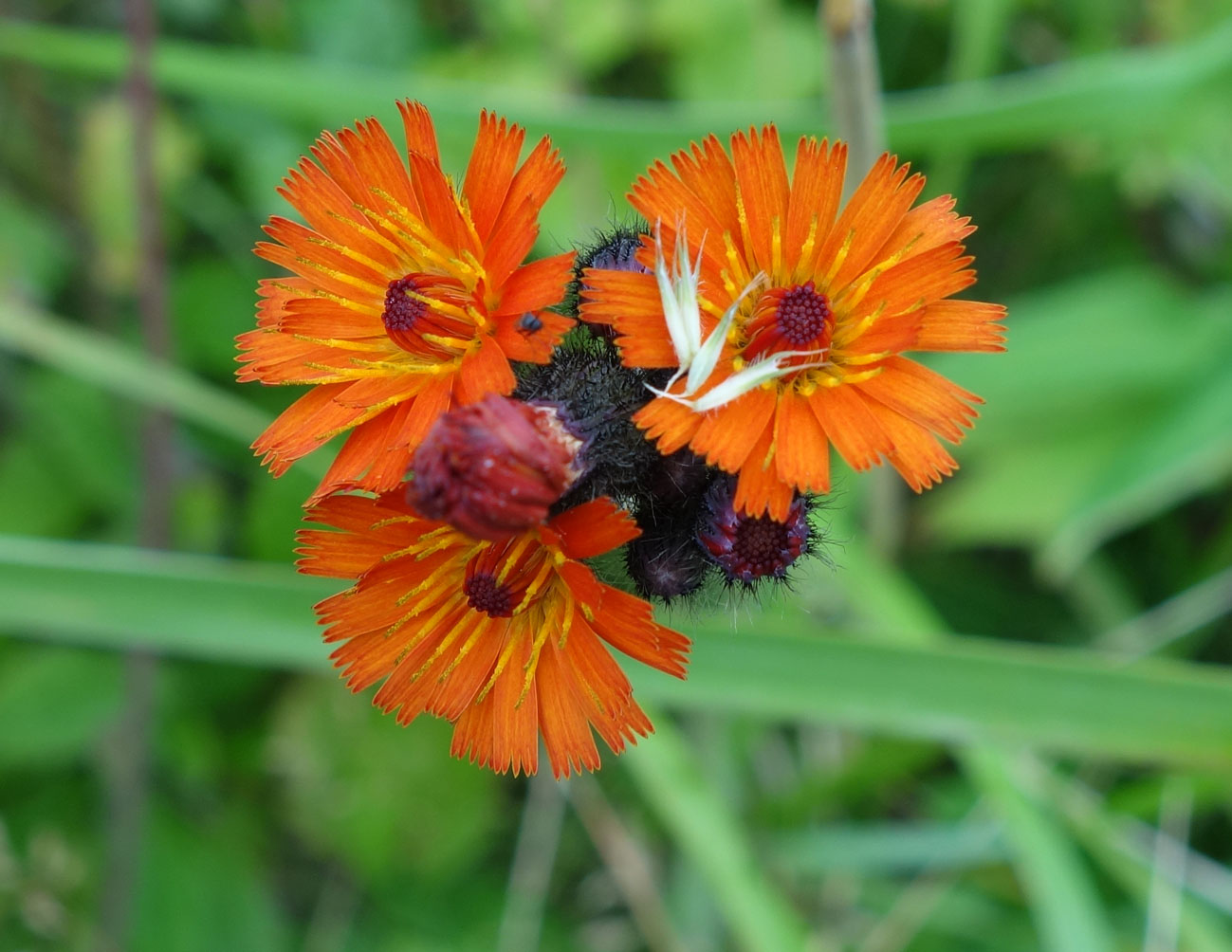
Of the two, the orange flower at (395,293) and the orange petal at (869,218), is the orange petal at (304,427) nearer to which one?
the orange flower at (395,293)

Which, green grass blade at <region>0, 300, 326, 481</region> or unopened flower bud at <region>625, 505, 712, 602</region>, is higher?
green grass blade at <region>0, 300, 326, 481</region>

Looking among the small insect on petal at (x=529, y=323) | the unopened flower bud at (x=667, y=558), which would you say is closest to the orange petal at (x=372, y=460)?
the small insect on petal at (x=529, y=323)

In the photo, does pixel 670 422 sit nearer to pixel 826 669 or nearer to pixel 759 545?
pixel 759 545

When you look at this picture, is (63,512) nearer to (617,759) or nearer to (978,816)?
(617,759)

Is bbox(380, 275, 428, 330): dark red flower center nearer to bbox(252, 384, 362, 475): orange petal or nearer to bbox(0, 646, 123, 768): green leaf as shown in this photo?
bbox(252, 384, 362, 475): orange petal

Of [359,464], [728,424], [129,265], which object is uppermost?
[129,265]

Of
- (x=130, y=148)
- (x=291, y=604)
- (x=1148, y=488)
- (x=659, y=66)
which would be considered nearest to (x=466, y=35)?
(x=659, y=66)

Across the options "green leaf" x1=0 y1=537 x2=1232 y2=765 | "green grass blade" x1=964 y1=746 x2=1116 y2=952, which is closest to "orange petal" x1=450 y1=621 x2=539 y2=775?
"green leaf" x1=0 y1=537 x2=1232 y2=765
